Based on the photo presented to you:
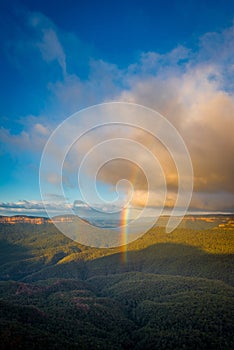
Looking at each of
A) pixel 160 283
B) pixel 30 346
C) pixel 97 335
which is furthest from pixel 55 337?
pixel 160 283

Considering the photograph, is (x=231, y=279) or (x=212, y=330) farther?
(x=231, y=279)

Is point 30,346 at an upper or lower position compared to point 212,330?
upper

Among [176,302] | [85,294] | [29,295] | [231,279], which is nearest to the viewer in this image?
[176,302]

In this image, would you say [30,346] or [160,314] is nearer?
[30,346]

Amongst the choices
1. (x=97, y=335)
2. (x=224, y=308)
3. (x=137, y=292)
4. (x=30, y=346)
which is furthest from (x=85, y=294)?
(x=30, y=346)

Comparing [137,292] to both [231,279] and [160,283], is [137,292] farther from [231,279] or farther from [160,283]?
[231,279]

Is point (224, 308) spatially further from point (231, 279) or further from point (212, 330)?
point (231, 279)

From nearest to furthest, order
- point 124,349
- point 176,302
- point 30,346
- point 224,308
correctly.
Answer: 1. point 30,346
2. point 124,349
3. point 224,308
4. point 176,302

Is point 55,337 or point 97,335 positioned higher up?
point 55,337

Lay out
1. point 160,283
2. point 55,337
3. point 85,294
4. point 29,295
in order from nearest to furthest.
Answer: point 55,337
point 29,295
point 85,294
point 160,283
